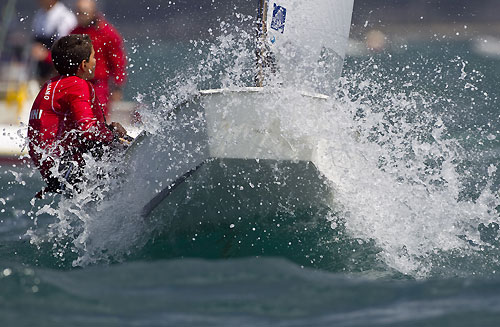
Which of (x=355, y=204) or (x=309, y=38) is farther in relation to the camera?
(x=309, y=38)

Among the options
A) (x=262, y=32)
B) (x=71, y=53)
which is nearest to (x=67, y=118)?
(x=71, y=53)

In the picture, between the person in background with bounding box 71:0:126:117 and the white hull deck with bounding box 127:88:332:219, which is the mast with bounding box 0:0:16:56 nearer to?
the person in background with bounding box 71:0:126:117

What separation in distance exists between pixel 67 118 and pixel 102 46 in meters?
2.52

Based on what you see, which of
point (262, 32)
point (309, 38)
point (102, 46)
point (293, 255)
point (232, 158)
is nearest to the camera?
point (232, 158)

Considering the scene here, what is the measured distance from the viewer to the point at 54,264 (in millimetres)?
4562

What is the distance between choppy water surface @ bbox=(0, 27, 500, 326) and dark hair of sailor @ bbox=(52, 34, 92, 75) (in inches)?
17.8

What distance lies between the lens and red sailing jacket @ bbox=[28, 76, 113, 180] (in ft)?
14.8

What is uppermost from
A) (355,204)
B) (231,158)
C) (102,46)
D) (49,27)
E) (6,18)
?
(6,18)

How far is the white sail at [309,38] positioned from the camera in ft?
16.1

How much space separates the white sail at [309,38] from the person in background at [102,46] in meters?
2.32

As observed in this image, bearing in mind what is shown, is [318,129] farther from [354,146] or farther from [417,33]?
[417,33]

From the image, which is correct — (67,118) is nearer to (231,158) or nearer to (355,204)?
(231,158)

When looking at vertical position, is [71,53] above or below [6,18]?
below

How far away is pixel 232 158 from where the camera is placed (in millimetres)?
4219
